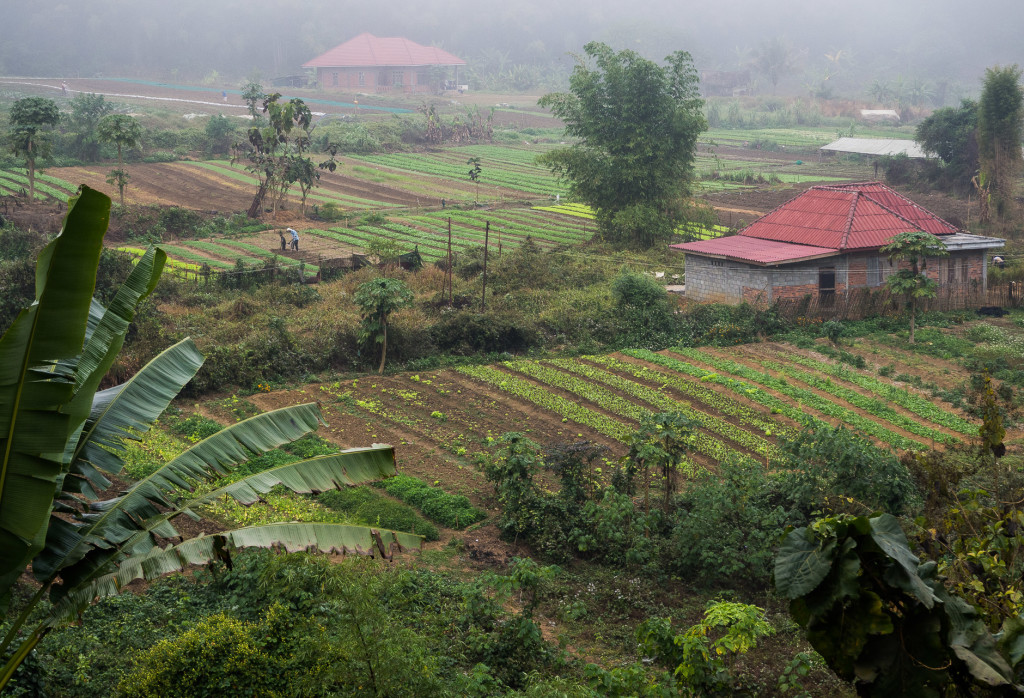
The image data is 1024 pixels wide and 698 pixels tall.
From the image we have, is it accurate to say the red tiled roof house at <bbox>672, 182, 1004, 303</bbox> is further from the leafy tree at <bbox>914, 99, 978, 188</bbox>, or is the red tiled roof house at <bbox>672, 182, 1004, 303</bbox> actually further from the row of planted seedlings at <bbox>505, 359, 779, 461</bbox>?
the leafy tree at <bbox>914, 99, 978, 188</bbox>

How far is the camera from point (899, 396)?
19.6m

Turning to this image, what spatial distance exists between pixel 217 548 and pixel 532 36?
14171cm

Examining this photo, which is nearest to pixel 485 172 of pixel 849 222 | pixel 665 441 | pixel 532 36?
pixel 849 222

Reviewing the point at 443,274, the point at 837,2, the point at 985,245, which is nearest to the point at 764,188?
the point at 985,245

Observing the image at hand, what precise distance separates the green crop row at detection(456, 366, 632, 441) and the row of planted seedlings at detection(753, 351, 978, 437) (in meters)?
5.97

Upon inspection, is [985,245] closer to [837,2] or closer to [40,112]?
[40,112]

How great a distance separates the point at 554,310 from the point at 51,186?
2927cm

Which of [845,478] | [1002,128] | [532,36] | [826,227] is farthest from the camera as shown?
[532,36]

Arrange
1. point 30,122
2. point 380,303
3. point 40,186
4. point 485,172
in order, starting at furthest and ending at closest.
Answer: point 485,172 < point 40,186 < point 30,122 < point 380,303

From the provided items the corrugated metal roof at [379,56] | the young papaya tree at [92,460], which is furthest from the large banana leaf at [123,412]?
the corrugated metal roof at [379,56]

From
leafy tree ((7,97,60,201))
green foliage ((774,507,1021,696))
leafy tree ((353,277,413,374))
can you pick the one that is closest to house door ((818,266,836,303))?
leafy tree ((353,277,413,374))

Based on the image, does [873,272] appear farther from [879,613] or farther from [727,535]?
[879,613]

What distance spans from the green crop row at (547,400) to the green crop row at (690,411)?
1.21 meters

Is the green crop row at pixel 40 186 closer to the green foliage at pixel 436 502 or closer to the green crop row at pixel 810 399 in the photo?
the green crop row at pixel 810 399
